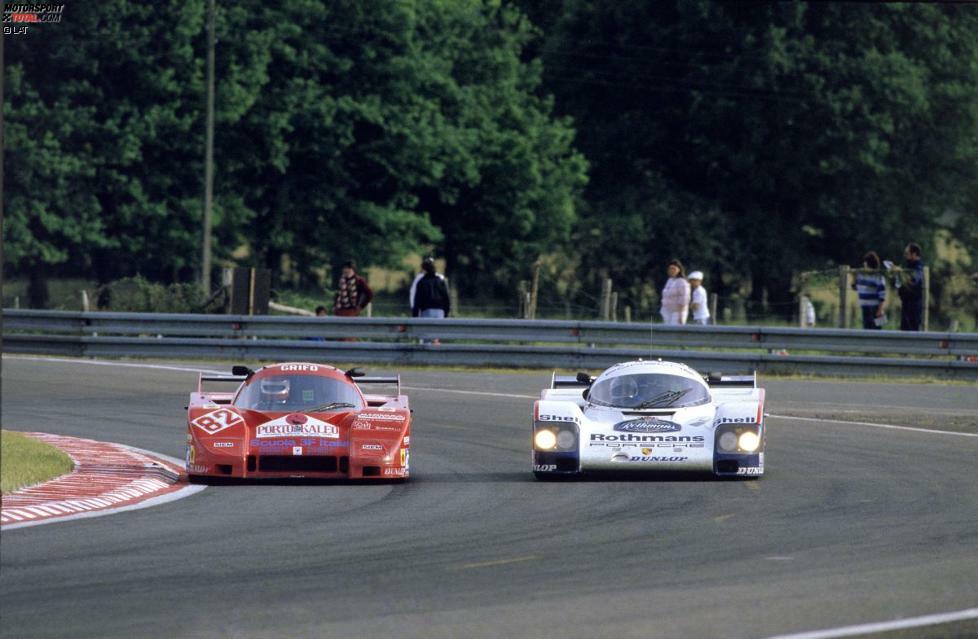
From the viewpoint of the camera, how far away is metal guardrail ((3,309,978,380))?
25.7 metres

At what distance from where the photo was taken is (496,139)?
2160 inches

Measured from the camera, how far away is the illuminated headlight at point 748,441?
1498cm

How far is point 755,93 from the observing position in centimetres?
5391

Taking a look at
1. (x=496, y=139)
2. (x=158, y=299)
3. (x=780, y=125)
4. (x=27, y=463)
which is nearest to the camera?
(x=27, y=463)

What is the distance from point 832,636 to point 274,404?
7.91m

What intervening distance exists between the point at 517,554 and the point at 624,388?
16.7 feet

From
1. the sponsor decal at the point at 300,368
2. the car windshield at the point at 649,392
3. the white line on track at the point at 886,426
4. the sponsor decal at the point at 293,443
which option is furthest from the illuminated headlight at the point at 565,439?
the white line on track at the point at 886,426

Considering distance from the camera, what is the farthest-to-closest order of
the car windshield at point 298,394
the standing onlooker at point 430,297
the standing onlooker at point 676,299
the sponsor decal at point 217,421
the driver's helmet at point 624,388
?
the standing onlooker at point 430,297 < the standing onlooker at point 676,299 < the driver's helmet at point 624,388 < the car windshield at point 298,394 < the sponsor decal at point 217,421

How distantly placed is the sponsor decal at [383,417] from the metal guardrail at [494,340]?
10.2 meters

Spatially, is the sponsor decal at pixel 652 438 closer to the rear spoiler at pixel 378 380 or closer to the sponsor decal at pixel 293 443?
the sponsor decal at pixel 293 443

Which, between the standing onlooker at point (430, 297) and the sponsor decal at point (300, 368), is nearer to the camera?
the sponsor decal at point (300, 368)

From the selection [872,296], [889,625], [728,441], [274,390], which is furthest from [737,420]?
[872,296]

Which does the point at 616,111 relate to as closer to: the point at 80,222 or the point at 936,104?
the point at 936,104

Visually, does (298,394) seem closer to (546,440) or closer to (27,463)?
(546,440)
